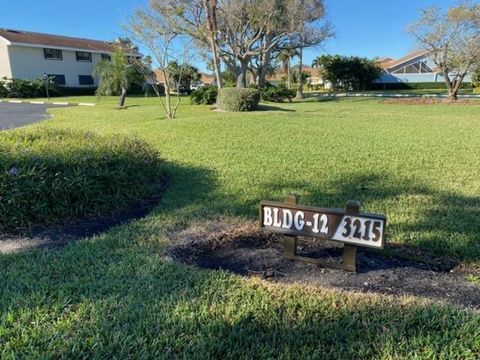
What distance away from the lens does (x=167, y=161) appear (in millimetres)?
6344

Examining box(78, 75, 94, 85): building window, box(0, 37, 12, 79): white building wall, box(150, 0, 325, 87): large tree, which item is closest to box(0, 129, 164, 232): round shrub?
box(150, 0, 325, 87): large tree

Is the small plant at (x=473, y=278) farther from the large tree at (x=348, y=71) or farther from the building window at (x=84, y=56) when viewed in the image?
the large tree at (x=348, y=71)

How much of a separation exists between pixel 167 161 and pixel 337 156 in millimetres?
2821

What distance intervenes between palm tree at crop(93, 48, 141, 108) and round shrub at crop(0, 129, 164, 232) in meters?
17.4

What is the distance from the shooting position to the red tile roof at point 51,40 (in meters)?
35.1

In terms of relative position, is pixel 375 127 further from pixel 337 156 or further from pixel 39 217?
pixel 39 217

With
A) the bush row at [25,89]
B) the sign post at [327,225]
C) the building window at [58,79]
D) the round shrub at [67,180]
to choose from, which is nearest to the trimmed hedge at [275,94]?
the bush row at [25,89]

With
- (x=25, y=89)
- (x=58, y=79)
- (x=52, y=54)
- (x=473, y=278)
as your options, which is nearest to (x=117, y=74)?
(x=25, y=89)

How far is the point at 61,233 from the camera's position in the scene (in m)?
3.46

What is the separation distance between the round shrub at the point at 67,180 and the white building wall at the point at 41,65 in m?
36.2

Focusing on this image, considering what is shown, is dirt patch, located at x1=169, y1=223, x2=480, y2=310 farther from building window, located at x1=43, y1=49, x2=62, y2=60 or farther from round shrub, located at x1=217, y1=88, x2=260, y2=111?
building window, located at x1=43, y1=49, x2=62, y2=60

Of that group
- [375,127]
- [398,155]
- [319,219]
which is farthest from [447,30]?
[319,219]

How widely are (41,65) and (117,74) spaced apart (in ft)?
66.5

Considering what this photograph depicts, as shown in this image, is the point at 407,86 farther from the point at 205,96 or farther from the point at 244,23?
the point at 205,96
